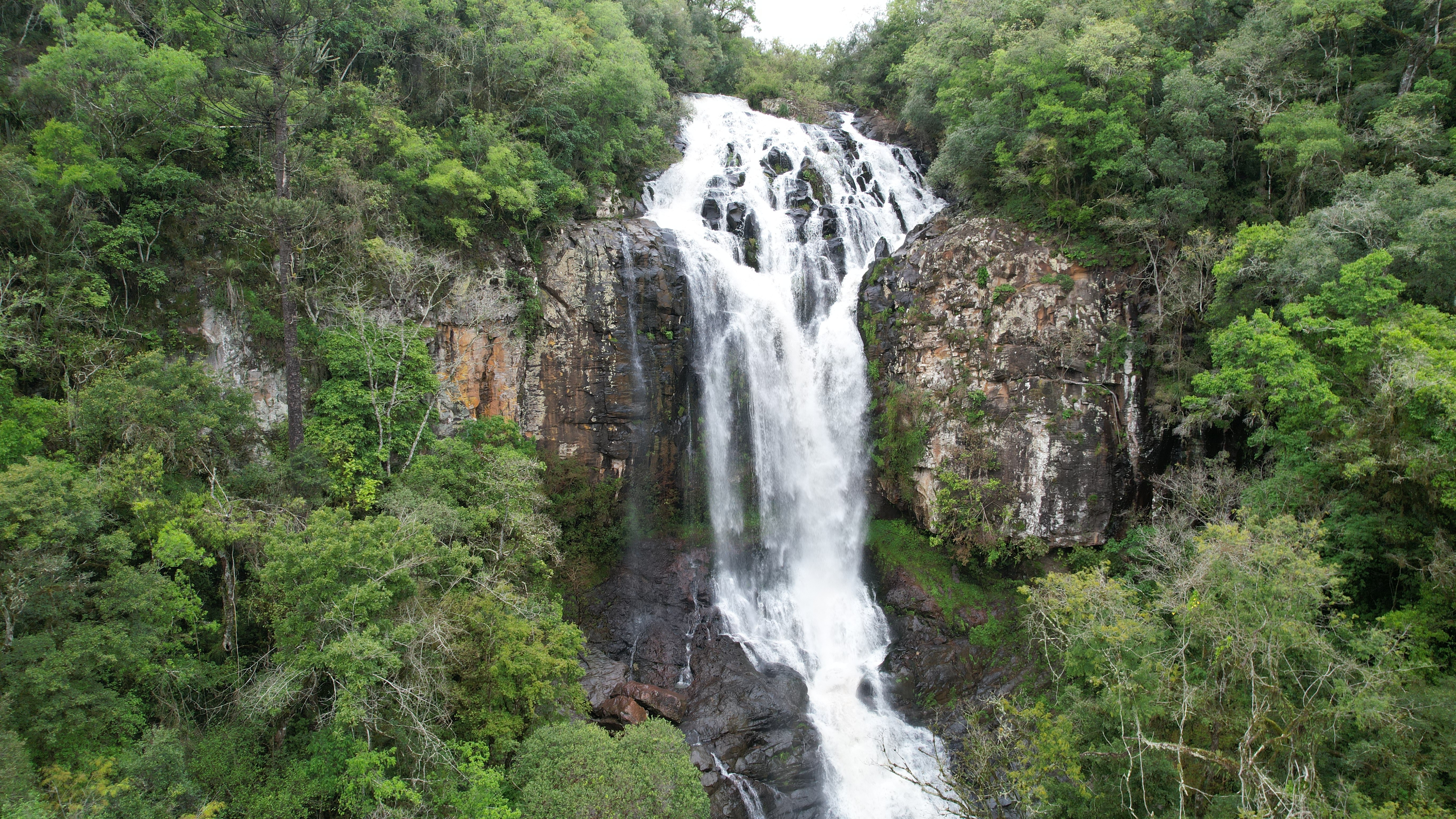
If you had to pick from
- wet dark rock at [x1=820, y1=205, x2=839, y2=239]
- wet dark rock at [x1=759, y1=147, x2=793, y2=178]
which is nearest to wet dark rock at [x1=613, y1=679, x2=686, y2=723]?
wet dark rock at [x1=820, y1=205, x2=839, y2=239]

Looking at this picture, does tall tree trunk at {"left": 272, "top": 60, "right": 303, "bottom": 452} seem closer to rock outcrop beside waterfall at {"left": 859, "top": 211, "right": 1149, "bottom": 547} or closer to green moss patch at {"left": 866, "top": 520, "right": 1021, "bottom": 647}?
rock outcrop beside waterfall at {"left": 859, "top": 211, "right": 1149, "bottom": 547}

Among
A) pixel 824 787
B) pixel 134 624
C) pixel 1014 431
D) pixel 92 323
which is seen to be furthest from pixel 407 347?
pixel 1014 431

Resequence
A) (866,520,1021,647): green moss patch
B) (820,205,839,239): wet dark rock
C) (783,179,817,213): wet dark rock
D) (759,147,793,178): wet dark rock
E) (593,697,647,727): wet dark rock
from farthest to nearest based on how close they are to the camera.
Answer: (759,147,793,178): wet dark rock
(783,179,817,213): wet dark rock
(820,205,839,239): wet dark rock
(866,520,1021,647): green moss patch
(593,697,647,727): wet dark rock

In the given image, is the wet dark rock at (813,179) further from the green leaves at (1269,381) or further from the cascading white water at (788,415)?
the green leaves at (1269,381)

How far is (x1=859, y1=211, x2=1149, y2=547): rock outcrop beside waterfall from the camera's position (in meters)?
19.3

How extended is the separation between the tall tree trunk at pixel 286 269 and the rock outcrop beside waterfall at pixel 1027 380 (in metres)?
17.4

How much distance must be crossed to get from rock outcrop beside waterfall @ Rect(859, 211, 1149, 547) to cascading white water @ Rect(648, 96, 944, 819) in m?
2.31

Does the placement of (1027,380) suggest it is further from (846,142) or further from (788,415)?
(846,142)

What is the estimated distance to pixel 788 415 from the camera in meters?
22.0

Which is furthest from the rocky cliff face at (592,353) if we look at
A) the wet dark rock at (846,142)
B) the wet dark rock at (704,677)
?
the wet dark rock at (846,142)

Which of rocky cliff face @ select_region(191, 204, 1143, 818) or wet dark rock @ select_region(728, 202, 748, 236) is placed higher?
wet dark rock @ select_region(728, 202, 748, 236)

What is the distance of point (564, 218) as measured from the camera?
2094 centimetres

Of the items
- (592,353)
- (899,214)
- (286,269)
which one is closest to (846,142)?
(899,214)

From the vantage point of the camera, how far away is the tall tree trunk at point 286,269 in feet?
48.2
